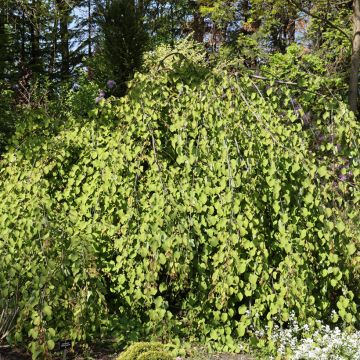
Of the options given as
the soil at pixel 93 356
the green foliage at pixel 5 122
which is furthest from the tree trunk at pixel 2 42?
the soil at pixel 93 356

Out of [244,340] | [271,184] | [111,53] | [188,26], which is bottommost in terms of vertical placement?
[244,340]


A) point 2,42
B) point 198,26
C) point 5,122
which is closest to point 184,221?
point 5,122

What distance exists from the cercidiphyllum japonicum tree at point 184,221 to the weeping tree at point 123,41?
20.0ft

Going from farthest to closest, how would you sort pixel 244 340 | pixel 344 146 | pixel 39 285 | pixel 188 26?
pixel 188 26 → pixel 344 146 → pixel 244 340 → pixel 39 285

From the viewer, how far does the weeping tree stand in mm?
9289

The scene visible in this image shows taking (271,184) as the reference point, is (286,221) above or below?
below

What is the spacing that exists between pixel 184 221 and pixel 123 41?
735cm

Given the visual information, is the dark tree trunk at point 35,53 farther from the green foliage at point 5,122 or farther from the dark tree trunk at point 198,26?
the dark tree trunk at point 198,26

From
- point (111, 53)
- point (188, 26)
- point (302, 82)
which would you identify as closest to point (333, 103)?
point (302, 82)

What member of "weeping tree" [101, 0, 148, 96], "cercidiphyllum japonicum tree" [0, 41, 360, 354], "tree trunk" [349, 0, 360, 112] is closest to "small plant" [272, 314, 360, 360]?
"cercidiphyllum japonicum tree" [0, 41, 360, 354]

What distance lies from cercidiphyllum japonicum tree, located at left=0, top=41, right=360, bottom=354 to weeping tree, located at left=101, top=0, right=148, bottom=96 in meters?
6.11

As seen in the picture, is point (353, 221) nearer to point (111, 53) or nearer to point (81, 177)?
point (81, 177)

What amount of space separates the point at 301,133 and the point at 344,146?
0.29 m

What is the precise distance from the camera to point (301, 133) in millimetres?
3205
